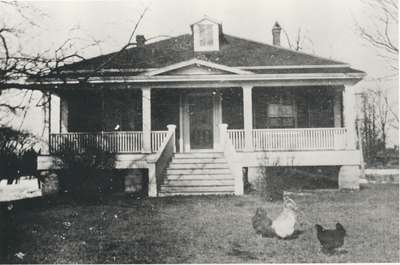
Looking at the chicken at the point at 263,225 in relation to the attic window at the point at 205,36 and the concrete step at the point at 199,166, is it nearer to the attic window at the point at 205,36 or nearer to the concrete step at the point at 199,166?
the concrete step at the point at 199,166

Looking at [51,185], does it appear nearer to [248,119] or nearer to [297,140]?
[248,119]

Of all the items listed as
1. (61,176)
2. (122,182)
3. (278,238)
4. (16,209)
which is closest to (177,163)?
(122,182)

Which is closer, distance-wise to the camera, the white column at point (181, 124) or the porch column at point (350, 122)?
the porch column at point (350, 122)

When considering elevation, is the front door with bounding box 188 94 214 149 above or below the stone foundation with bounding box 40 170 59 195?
above

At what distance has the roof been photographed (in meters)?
15.6

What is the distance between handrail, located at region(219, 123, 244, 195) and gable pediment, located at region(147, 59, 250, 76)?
5.47 feet

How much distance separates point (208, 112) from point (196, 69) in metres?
2.28

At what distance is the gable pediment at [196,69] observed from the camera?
46.0 feet

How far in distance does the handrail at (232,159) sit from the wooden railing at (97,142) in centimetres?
175

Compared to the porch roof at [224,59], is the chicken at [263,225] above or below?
below

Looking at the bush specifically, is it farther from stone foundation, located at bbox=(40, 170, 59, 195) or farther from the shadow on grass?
the shadow on grass

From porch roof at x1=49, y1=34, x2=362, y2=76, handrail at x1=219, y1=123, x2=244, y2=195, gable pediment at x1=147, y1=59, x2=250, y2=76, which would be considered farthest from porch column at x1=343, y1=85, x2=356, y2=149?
handrail at x1=219, y1=123, x2=244, y2=195

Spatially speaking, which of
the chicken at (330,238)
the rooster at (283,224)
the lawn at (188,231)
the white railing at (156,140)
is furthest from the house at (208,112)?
the chicken at (330,238)

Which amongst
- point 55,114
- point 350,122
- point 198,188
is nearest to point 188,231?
point 198,188
